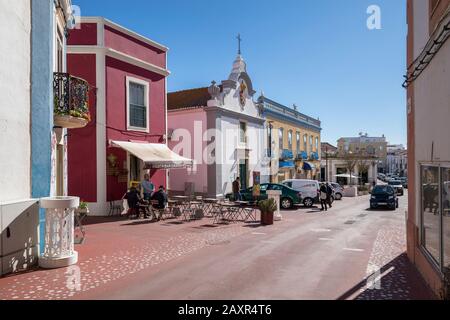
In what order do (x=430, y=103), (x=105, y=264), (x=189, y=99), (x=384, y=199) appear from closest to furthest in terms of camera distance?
(x=430, y=103) → (x=105, y=264) → (x=384, y=199) → (x=189, y=99)

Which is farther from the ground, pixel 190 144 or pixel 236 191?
pixel 190 144

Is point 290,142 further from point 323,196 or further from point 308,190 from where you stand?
point 323,196

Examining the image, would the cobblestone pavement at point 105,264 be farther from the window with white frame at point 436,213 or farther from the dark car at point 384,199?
the dark car at point 384,199

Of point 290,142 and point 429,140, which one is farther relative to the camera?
point 290,142

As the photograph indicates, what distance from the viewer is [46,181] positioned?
764cm

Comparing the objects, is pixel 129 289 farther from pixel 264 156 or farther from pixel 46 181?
pixel 264 156

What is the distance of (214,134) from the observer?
2131cm

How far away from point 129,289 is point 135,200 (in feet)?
26.0

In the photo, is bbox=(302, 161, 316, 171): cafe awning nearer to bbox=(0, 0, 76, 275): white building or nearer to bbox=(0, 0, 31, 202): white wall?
bbox=(0, 0, 76, 275): white building

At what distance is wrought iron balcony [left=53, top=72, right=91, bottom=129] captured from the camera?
9086 mm

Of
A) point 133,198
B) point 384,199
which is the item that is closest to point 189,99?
point 133,198

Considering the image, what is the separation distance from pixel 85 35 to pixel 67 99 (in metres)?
6.14
